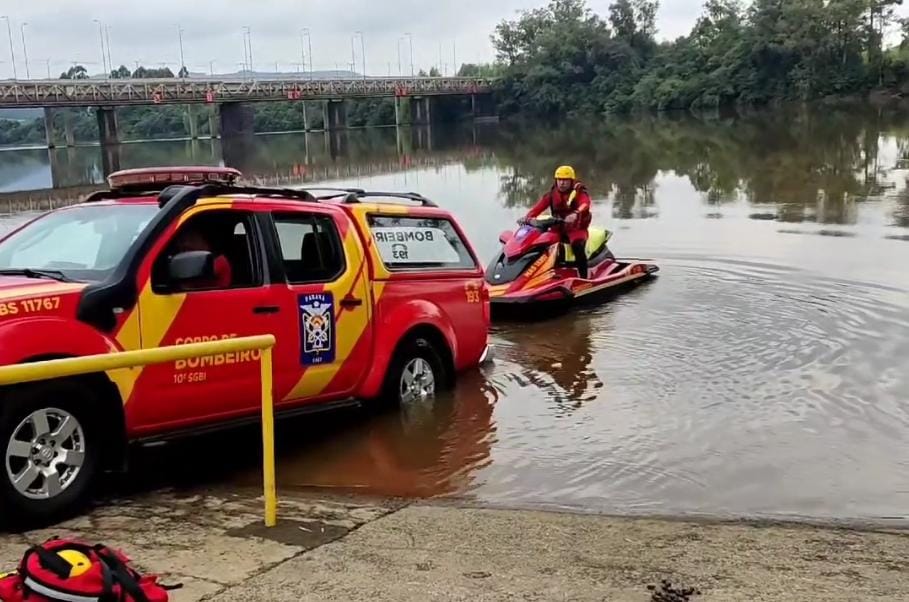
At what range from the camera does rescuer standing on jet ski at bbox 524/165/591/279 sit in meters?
13.2

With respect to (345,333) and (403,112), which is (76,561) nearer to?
(345,333)

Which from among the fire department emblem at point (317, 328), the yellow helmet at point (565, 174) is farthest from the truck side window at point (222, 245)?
the yellow helmet at point (565, 174)

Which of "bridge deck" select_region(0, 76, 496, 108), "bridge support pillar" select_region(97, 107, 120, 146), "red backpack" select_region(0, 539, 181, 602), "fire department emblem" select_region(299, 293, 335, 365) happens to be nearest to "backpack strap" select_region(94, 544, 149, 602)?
"red backpack" select_region(0, 539, 181, 602)

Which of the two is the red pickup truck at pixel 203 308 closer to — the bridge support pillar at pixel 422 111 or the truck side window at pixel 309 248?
the truck side window at pixel 309 248

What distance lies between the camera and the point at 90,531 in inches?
204

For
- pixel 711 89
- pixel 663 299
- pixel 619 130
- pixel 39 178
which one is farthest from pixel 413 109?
pixel 663 299

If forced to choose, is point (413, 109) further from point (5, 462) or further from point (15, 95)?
point (5, 462)

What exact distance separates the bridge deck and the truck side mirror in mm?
59681

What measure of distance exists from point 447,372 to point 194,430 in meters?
2.74

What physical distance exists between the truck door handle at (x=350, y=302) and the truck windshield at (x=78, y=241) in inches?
57.8

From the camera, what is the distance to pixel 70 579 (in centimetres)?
341

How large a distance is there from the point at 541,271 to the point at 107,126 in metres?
70.7

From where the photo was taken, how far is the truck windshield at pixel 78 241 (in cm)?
615

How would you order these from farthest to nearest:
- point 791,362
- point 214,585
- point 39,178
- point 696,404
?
point 39,178, point 791,362, point 696,404, point 214,585
